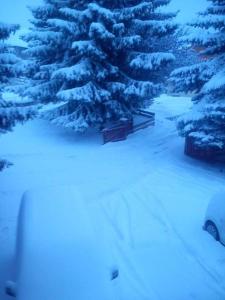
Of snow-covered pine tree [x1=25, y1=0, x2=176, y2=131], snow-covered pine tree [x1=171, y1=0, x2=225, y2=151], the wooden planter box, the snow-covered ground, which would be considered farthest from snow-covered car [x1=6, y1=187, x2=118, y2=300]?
snow-covered pine tree [x1=25, y1=0, x2=176, y2=131]

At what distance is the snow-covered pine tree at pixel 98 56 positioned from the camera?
12617 millimetres

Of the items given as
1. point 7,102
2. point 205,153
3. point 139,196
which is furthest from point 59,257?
point 205,153

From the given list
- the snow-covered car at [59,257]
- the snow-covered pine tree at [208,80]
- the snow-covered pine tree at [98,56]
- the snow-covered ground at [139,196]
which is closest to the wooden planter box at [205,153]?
the snow-covered ground at [139,196]

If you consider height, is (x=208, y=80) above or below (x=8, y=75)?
below

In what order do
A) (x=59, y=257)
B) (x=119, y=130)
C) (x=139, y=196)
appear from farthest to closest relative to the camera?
(x=119, y=130) → (x=139, y=196) → (x=59, y=257)

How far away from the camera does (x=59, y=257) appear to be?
455cm

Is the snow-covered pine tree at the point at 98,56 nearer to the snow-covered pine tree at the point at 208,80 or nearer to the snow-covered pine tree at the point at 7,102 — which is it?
the snow-covered pine tree at the point at 208,80

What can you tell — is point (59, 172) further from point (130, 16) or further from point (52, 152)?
point (130, 16)

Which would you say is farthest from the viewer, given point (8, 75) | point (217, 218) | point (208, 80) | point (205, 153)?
point (205, 153)

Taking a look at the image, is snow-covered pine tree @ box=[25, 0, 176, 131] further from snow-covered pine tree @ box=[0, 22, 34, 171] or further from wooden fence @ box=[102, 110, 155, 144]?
snow-covered pine tree @ box=[0, 22, 34, 171]

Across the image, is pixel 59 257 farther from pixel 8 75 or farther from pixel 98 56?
pixel 98 56

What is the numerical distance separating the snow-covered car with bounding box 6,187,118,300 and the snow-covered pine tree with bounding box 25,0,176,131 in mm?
8058

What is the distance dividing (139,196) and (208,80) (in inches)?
203

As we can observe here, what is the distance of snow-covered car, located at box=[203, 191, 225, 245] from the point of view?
6661mm
